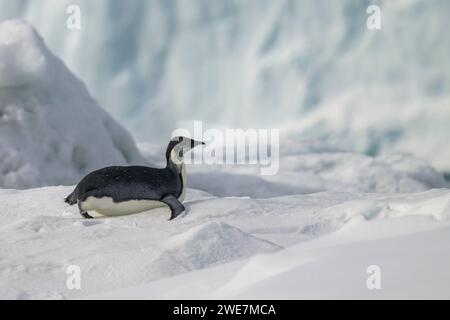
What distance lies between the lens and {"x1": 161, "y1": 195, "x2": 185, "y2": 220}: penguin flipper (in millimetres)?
3451

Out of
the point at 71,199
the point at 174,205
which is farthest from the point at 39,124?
the point at 174,205

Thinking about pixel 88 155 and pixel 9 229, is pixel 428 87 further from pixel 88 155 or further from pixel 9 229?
pixel 9 229

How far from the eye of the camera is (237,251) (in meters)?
2.60

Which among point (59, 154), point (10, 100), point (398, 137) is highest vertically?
point (10, 100)

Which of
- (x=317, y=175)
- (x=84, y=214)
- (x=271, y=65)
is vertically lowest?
(x=317, y=175)

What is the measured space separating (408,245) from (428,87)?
7.61m

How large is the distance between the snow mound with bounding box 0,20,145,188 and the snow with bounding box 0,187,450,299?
2.40 meters

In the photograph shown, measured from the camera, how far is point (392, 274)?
194 cm

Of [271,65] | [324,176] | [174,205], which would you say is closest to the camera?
[174,205]

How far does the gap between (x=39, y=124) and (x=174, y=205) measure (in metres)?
3.21

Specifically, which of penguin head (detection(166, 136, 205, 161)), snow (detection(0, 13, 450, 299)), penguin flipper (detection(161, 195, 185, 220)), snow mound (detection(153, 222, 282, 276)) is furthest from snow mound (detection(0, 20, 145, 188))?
snow mound (detection(153, 222, 282, 276))

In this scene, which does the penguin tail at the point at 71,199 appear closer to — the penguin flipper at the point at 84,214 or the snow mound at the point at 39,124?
the penguin flipper at the point at 84,214

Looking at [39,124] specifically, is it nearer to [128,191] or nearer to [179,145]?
[179,145]
